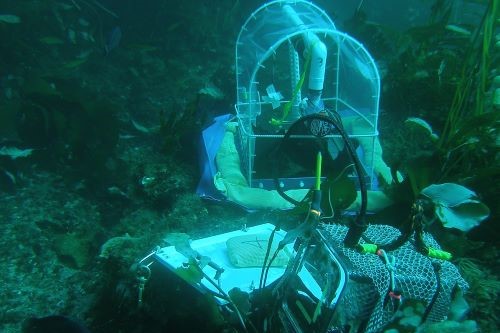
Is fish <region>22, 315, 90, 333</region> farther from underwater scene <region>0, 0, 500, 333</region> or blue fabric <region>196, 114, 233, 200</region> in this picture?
blue fabric <region>196, 114, 233, 200</region>

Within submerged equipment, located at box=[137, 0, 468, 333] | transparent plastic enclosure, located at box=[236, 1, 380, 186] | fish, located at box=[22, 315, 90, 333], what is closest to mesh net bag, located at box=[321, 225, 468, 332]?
submerged equipment, located at box=[137, 0, 468, 333]

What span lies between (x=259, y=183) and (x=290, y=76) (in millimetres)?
1400

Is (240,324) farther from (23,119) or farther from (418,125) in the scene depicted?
(23,119)

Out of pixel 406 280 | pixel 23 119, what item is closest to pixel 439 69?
pixel 406 280

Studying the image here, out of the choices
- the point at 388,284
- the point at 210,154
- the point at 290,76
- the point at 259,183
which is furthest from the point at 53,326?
the point at 290,76

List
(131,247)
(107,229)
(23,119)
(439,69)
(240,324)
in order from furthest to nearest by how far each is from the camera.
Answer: (439,69), (23,119), (107,229), (131,247), (240,324)

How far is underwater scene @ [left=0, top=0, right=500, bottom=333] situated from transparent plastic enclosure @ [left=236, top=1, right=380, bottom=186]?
29 millimetres

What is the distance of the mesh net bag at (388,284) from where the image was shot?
5.68 feet

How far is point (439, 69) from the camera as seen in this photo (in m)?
4.77

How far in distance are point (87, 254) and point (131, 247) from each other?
41cm

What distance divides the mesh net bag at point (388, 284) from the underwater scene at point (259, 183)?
0.01 metres

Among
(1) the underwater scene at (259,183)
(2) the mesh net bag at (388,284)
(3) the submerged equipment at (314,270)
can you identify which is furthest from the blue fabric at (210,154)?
(2) the mesh net bag at (388,284)

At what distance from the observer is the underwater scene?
1.96m

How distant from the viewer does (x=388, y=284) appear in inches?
77.8
